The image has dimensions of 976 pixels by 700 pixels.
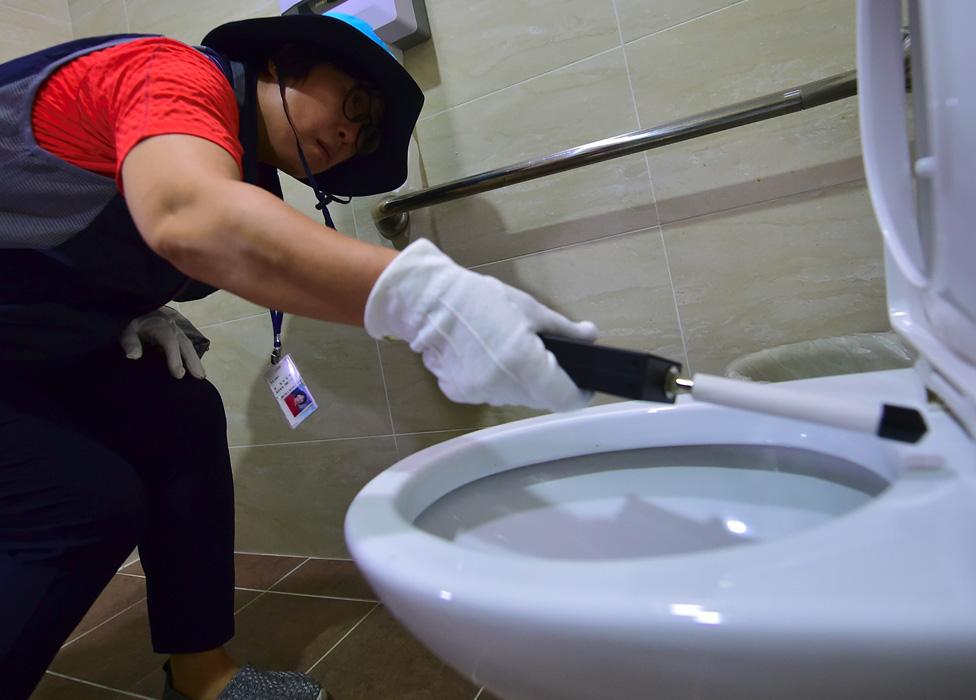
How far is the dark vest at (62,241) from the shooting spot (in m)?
0.58

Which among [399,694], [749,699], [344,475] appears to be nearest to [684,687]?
[749,699]

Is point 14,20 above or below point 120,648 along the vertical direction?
above

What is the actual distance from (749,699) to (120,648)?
1.28 meters

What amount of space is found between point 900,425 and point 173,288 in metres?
0.81

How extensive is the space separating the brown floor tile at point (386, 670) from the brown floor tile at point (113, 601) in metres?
0.66

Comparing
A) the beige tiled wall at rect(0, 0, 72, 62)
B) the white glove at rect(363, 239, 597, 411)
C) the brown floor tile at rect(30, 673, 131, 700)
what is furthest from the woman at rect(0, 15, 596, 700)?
the beige tiled wall at rect(0, 0, 72, 62)

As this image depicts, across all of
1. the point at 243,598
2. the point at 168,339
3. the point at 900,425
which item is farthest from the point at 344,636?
the point at 900,425

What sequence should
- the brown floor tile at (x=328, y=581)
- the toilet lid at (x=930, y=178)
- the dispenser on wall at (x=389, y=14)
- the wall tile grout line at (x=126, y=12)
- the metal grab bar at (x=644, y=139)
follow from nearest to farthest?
the toilet lid at (x=930, y=178) → the metal grab bar at (x=644, y=139) → the dispenser on wall at (x=389, y=14) → the brown floor tile at (x=328, y=581) → the wall tile grout line at (x=126, y=12)

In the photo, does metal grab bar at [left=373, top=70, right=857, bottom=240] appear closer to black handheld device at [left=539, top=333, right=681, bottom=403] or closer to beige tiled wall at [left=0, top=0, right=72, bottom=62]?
black handheld device at [left=539, top=333, right=681, bottom=403]

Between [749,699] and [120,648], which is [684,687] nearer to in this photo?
[749,699]

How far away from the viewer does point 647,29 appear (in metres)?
0.85

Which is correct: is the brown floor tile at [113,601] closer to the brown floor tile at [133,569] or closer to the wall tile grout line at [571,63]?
the brown floor tile at [133,569]

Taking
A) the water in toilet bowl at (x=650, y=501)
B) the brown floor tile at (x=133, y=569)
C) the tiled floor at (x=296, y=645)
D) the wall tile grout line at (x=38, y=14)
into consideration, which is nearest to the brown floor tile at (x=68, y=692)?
the tiled floor at (x=296, y=645)

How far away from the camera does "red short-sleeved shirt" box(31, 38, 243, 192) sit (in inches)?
18.0
